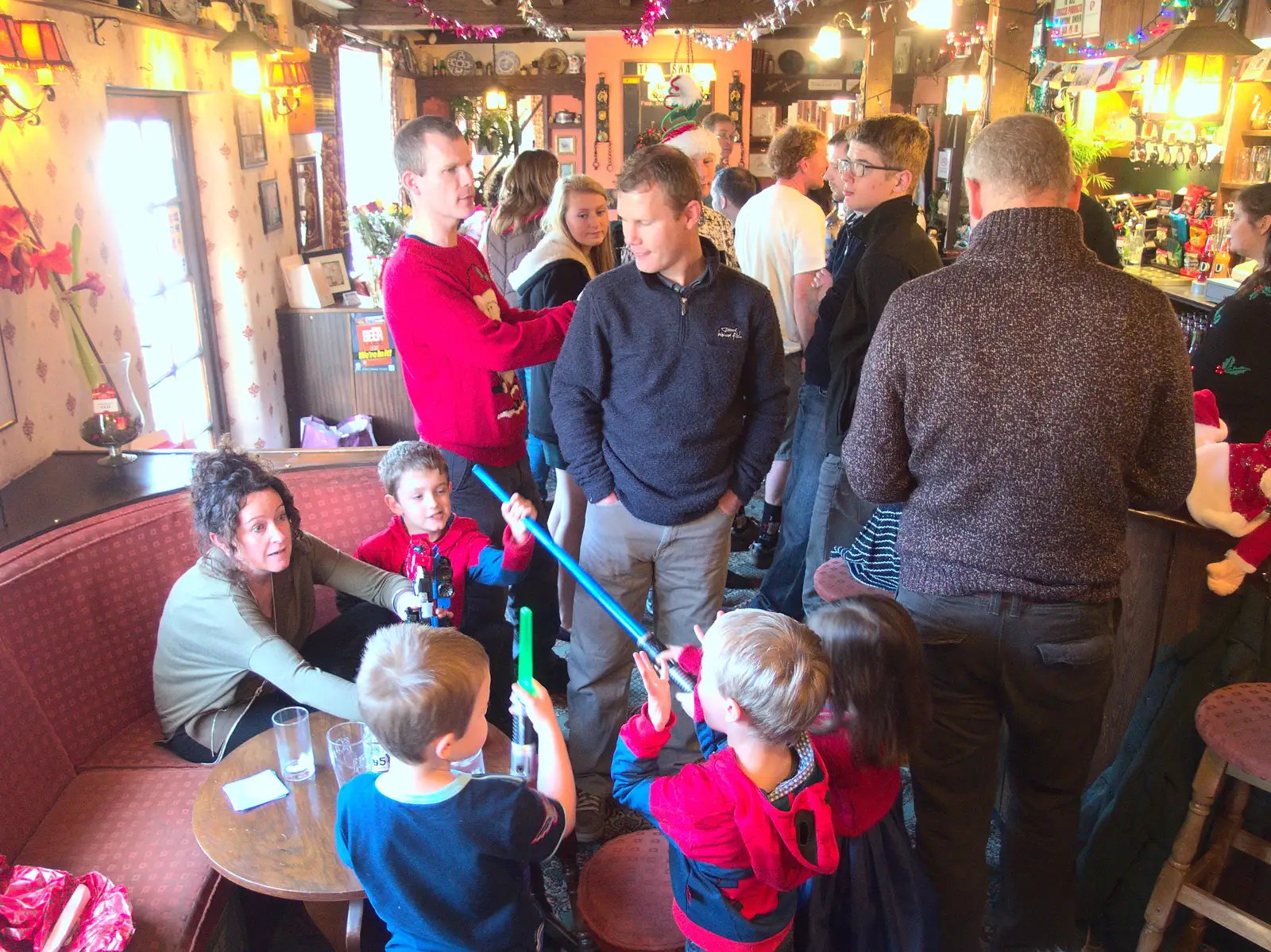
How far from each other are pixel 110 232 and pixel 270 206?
1.53 metres

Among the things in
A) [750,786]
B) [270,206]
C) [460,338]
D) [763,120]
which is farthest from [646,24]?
[750,786]

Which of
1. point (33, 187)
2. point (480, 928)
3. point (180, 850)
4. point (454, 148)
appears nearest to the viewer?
point (480, 928)

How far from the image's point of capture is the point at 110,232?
3.38 m

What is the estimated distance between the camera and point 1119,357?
160cm

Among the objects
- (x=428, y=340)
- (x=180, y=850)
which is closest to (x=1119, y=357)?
(x=428, y=340)

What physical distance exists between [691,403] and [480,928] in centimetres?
120

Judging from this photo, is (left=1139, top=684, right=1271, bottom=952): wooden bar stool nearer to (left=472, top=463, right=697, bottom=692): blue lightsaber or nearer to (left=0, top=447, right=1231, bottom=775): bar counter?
(left=0, top=447, right=1231, bottom=775): bar counter

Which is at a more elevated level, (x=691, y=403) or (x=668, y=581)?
(x=691, y=403)

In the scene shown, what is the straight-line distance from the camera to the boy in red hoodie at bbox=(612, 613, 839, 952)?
4.88ft

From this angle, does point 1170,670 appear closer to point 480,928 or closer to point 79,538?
point 480,928

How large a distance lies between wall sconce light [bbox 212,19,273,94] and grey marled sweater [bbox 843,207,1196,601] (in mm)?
3195

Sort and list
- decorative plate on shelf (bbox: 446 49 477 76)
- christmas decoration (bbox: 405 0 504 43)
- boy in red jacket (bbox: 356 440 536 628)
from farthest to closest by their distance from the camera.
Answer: decorative plate on shelf (bbox: 446 49 477 76), christmas decoration (bbox: 405 0 504 43), boy in red jacket (bbox: 356 440 536 628)

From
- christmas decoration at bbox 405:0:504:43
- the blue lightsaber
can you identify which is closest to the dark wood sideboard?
christmas decoration at bbox 405:0:504:43

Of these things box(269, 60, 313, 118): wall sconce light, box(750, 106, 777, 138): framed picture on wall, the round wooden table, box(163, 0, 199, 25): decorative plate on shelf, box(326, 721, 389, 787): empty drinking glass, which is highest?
A: box(750, 106, 777, 138): framed picture on wall
